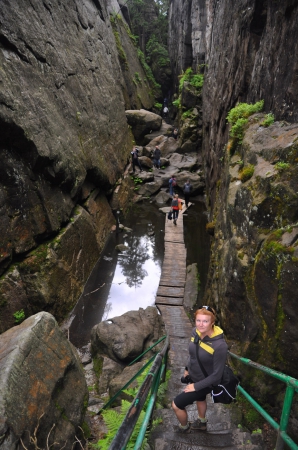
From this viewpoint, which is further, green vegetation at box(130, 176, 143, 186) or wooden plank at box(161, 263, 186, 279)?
green vegetation at box(130, 176, 143, 186)

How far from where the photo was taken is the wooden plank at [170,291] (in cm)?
1050

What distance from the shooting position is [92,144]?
555 inches

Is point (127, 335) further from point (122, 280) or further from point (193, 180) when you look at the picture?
point (193, 180)

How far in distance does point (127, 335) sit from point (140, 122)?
845 inches

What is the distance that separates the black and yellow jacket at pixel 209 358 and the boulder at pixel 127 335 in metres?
5.00

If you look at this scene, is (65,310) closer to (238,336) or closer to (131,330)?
(131,330)

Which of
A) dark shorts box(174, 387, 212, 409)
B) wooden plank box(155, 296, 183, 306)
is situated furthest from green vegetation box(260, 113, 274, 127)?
wooden plank box(155, 296, 183, 306)

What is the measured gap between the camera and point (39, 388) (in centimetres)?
396

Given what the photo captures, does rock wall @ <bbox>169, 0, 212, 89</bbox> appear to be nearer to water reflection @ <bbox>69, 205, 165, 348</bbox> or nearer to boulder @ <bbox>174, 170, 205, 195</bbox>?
boulder @ <bbox>174, 170, 205, 195</bbox>

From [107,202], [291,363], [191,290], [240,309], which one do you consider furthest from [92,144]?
[291,363]

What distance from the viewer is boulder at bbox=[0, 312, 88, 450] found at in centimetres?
342

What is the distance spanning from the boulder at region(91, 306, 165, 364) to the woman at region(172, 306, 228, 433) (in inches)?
188

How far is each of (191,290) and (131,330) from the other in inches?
128

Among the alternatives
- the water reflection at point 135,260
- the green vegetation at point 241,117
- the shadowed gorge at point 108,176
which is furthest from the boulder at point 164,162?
the green vegetation at point 241,117
